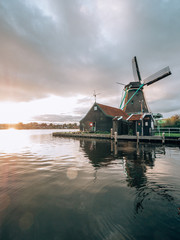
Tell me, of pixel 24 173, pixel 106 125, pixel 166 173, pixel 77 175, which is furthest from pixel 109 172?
pixel 106 125

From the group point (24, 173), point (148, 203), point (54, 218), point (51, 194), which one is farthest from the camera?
point (24, 173)

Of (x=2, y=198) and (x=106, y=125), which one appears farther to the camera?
(x=106, y=125)

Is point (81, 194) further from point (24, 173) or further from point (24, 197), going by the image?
point (24, 173)

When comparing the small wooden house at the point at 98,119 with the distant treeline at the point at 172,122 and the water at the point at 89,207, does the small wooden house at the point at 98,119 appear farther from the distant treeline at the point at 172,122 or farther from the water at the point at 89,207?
the water at the point at 89,207

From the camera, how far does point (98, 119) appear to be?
30.5 meters

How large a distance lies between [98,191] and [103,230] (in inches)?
72.9

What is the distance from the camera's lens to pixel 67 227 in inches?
122

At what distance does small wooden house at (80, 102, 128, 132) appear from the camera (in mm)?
28844

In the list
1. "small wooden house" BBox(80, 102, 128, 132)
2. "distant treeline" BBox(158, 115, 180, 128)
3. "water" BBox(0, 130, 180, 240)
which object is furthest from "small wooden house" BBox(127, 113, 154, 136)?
"water" BBox(0, 130, 180, 240)

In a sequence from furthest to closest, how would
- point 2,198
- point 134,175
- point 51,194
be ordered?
point 134,175 < point 51,194 < point 2,198

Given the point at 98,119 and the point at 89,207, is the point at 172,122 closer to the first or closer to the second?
the point at 98,119

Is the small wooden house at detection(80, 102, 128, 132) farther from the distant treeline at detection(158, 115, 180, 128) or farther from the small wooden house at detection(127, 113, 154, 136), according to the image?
the distant treeline at detection(158, 115, 180, 128)

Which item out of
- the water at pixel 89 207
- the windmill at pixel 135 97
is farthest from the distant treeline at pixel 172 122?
the water at pixel 89 207

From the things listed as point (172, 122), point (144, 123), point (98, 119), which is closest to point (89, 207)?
point (144, 123)
